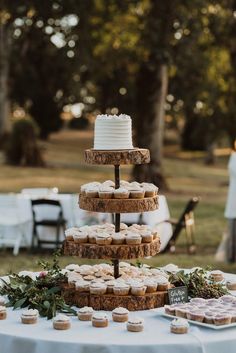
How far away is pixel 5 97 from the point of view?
132 feet

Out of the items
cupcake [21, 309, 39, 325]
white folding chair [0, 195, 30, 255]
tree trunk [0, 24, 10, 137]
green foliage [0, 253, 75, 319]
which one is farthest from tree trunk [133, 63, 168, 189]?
cupcake [21, 309, 39, 325]

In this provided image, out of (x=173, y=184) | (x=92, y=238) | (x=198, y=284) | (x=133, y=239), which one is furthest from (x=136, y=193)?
(x=173, y=184)

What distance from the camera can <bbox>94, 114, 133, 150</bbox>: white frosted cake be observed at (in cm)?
632

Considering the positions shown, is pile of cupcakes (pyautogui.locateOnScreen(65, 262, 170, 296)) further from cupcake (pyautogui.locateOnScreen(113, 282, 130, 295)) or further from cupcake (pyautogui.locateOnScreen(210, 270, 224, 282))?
cupcake (pyautogui.locateOnScreen(210, 270, 224, 282))

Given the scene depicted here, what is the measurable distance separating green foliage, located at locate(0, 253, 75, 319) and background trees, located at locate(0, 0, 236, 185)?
17.8 m

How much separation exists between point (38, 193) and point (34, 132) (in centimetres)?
1793

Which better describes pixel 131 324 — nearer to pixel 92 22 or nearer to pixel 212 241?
pixel 212 241

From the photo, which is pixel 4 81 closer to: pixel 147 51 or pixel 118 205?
pixel 147 51

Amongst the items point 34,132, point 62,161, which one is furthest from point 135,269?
point 62,161

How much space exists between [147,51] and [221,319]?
2090 centimetres

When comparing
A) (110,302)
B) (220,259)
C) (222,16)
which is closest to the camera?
(110,302)

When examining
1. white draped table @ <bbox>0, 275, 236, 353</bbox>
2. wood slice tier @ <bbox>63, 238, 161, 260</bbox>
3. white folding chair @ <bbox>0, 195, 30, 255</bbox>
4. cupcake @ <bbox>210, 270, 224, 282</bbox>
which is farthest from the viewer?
white folding chair @ <bbox>0, 195, 30, 255</bbox>

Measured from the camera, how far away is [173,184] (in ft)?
104

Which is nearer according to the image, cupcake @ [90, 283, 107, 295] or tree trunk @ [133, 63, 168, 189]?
cupcake @ [90, 283, 107, 295]
